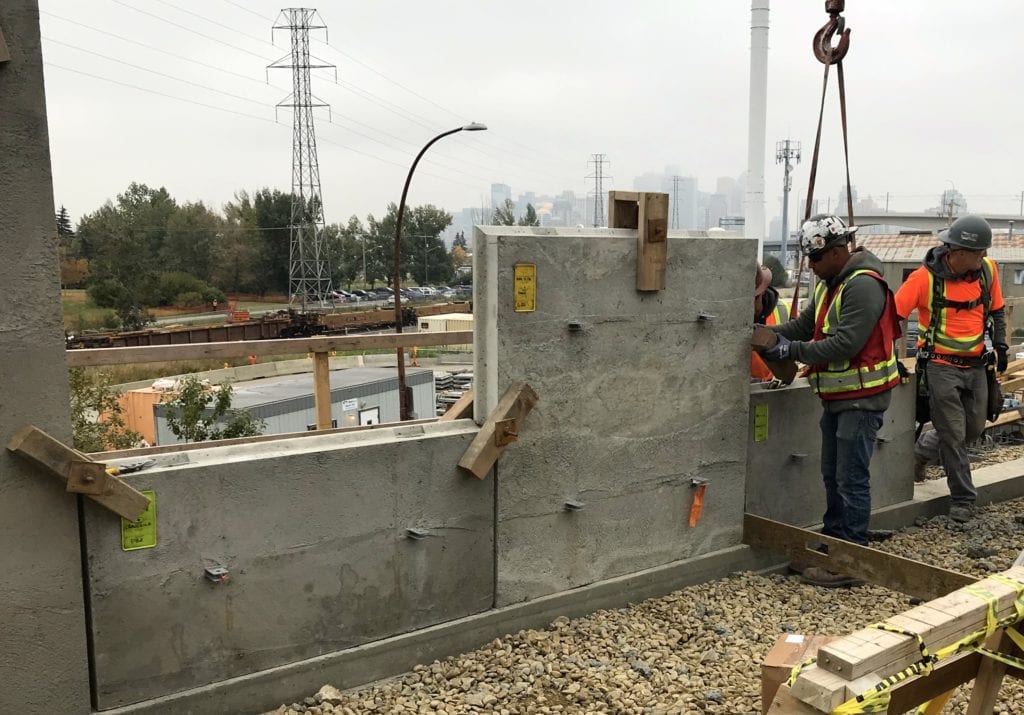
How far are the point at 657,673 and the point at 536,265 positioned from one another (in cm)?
218

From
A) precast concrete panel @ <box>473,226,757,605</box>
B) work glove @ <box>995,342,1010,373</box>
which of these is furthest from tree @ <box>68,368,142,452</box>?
work glove @ <box>995,342,1010,373</box>


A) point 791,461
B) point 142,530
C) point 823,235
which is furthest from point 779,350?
point 142,530

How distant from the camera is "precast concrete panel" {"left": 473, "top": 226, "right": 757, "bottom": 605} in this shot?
15.2 feet

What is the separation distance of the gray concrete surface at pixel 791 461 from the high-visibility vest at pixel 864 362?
1.55 feet

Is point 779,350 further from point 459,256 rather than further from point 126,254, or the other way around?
point 459,256

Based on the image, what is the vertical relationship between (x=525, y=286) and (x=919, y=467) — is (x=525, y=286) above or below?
above

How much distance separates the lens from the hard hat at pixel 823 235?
17.9ft

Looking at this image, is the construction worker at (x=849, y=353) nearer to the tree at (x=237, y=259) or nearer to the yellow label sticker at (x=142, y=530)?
the yellow label sticker at (x=142, y=530)

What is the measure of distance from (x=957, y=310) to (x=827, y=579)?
2.45 meters

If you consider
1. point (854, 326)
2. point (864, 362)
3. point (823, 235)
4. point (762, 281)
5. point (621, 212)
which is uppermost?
point (621, 212)

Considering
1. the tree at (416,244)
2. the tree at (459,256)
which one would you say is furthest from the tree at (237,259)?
the tree at (459,256)

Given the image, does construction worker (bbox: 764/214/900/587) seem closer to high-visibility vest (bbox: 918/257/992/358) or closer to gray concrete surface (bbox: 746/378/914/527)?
gray concrete surface (bbox: 746/378/914/527)

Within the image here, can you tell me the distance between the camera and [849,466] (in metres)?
5.58

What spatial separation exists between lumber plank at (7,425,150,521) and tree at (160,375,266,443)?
11.3 meters
